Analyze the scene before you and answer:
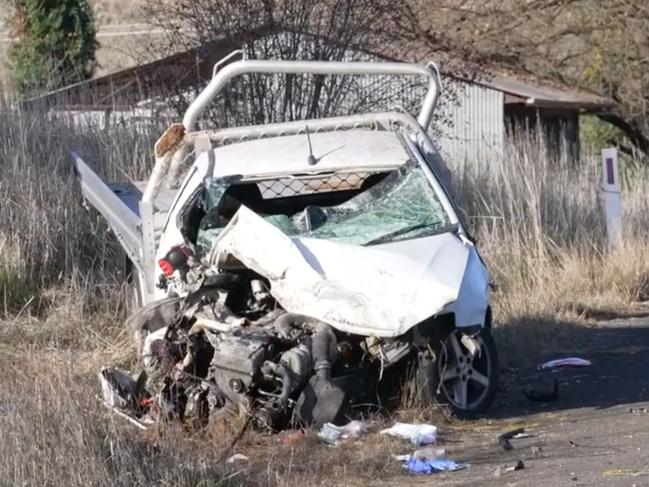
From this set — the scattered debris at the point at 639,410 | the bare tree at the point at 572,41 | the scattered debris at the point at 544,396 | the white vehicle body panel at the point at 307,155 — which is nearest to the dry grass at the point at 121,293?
the scattered debris at the point at 544,396

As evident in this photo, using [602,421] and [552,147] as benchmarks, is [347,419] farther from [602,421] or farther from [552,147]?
[552,147]

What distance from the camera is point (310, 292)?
8.51 m

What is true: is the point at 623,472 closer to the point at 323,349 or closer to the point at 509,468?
the point at 509,468

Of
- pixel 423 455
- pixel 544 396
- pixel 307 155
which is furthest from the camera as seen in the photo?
pixel 544 396

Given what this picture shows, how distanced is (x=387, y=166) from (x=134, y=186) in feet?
11.3

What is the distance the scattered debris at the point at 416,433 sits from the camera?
27.4ft

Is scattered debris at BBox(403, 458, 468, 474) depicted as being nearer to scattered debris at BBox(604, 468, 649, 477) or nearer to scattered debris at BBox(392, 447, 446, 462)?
scattered debris at BBox(392, 447, 446, 462)

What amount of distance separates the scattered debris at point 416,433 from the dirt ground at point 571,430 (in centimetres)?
14

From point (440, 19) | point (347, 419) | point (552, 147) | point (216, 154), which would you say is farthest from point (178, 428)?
point (440, 19)

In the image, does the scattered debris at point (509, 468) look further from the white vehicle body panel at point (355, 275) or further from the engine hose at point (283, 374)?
the engine hose at point (283, 374)

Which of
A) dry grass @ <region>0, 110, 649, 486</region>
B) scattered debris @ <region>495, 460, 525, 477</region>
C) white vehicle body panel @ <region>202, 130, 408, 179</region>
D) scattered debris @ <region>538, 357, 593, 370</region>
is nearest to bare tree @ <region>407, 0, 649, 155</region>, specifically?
dry grass @ <region>0, 110, 649, 486</region>

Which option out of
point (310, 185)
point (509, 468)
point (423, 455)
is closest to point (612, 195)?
point (310, 185)

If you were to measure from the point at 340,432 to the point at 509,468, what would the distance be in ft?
3.93

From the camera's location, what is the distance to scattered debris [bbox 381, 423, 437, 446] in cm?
835
